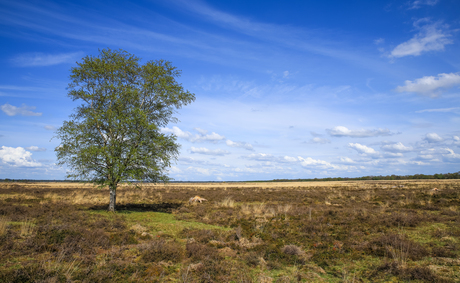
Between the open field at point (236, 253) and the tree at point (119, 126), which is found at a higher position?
the tree at point (119, 126)

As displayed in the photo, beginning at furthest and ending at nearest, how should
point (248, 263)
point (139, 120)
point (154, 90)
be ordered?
point (154, 90) → point (139, 120) → point (248, 263)

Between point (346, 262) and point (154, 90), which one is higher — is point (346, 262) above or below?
below

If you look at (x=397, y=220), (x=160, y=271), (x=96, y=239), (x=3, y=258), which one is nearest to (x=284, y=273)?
(x=160, y=271)

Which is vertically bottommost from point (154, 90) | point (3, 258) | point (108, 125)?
point (3, 258)

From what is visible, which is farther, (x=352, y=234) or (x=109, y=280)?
(x=352, y=234)

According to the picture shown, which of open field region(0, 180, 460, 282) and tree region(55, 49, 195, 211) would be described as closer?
open field region(0, 180, 460, 282)

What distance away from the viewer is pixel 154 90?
18.8 metres

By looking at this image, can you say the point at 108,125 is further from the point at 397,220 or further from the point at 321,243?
the point at 397,220

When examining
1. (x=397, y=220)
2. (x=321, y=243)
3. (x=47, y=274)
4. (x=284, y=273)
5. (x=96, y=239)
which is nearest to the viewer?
(x=47, y=274)

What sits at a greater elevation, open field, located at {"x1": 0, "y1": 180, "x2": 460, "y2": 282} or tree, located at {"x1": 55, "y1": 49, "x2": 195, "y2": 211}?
tree, located at {"x1": 55, "y1": 49, "x2": 195, "y2": 211}

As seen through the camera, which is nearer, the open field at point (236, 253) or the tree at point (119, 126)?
the open field at point (236, 253)

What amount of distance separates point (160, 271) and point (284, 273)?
158 inches

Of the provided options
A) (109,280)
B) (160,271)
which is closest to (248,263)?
(160,271)

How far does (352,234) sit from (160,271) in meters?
9.67
